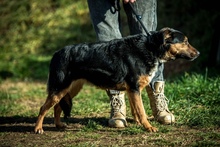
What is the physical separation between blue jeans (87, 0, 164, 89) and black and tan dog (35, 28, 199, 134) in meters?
0.37

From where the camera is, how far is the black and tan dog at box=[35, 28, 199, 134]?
4.27m

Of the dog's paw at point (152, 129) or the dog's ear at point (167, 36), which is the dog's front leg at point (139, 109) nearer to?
the dog's paw at point (152, 129)

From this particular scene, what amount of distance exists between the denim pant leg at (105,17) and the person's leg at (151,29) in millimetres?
154

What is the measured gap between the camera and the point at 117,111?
15.5 feet

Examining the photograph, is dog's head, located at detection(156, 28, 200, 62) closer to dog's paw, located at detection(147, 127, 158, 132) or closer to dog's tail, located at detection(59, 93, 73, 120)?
dog's paw, located at detection(147, 127, 158, 132)

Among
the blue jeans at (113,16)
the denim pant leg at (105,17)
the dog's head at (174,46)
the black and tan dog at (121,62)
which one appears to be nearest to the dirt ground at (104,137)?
the black and tan dog at (121,62)

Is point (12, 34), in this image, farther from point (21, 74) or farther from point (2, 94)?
point (2, 94)

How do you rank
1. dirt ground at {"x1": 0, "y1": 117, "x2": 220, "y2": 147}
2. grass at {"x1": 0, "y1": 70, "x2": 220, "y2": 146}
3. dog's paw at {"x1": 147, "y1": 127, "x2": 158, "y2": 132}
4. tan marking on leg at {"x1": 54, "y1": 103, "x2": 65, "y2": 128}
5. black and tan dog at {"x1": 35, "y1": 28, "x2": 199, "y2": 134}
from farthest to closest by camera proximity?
tan marking on leg at {"x1": 54, "y1": 103, "x2": 65, "y2": 128} → black and tan dog at {"x1": 35, "y1": 28, "x2": 199, "y2": 134} → dog's paw at {"x1": 147, "y1": 127, "x2": 158, "y2": 132} → grass at {"x1": 0, "y1": 70, "x2": 220, "y2": 146} → dirt ground at {"x1": 0, "y1": 117, "x2": 220, "y2": 147}

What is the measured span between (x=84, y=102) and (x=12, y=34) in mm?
6581

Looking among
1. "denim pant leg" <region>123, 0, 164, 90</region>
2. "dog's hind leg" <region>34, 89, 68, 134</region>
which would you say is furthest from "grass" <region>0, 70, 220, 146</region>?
"denim pant leg" <region>123, 0, 164, 90</region>

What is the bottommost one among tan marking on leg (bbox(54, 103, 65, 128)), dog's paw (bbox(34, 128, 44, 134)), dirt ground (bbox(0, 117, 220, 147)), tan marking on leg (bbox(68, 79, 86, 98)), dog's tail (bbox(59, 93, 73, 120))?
dirt ground (bbox(0, 117, 220, 147))

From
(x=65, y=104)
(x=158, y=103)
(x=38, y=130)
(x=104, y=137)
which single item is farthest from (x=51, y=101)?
(x=158, y=103)

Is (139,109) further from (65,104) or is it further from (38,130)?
(38,130)

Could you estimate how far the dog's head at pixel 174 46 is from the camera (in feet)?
14.0
